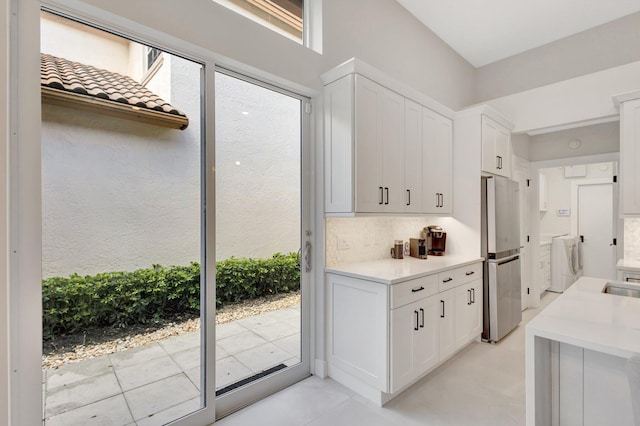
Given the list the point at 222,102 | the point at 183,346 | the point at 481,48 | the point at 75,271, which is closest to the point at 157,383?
the point at 183,346

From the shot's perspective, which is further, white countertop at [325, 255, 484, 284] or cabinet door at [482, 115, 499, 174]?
cabinet door at [482, 115, 499, 174]

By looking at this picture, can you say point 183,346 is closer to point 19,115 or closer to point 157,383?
point 157,383

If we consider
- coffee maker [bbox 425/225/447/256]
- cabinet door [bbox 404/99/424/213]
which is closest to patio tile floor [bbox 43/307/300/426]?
cabinet door [bbox 404/99/424/213]

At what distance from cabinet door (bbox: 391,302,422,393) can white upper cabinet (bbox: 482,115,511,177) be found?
1987mm

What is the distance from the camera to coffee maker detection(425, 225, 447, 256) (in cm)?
352

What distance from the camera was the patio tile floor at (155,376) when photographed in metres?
1.57

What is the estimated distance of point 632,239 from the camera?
3689 mm

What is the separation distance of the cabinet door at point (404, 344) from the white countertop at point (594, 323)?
0.93m

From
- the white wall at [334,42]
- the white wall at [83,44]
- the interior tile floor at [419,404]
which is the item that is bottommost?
the interior tile floor at [419,404]

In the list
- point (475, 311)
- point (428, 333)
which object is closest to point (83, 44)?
point (428, 333)

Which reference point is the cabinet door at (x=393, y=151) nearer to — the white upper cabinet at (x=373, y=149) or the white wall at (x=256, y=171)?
the white upper cabinet at (x=373, y=149)

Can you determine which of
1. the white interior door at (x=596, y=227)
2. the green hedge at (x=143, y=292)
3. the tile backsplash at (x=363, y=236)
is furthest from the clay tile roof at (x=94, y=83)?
the white interior door at (x=596, y=227)

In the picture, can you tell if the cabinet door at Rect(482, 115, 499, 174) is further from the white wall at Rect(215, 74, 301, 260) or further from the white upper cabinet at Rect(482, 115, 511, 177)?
the white wall at Rect(215, 74, 301, 260)

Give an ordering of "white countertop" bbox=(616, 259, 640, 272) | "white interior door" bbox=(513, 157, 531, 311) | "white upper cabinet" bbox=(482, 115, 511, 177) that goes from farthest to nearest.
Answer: "white interior door" bbox=(513, 157, 531, 311) → "white upper cabinet" bbox=(482, 115, 511, 177) → "white countertop" bbox=(616, 259, 640, 272)
